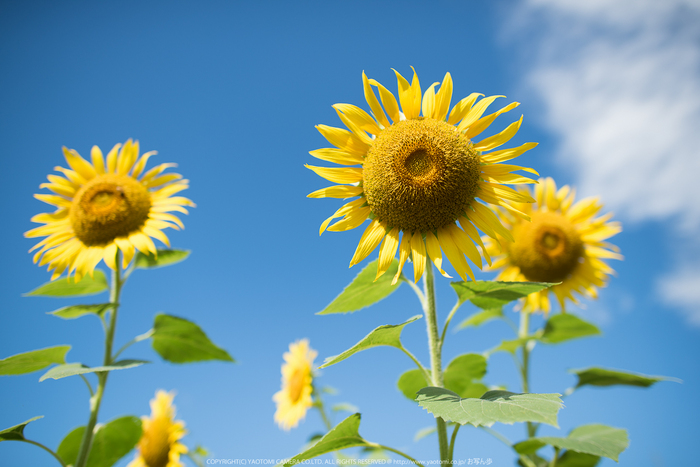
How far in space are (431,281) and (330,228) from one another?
0.76 metres

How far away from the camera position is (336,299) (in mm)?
2996

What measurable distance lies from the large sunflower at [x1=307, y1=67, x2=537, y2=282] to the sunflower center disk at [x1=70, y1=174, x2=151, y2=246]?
265 cm

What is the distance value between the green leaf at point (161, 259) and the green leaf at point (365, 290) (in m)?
2.02

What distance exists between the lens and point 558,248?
5289 millimetres

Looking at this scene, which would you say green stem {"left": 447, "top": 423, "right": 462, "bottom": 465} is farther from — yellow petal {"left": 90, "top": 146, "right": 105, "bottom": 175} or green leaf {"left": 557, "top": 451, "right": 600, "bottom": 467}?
yellow petal {"left": 90, "top": 146, "right": 105, "bottom": 175}

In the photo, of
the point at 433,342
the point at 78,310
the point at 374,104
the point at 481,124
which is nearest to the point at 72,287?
the point at 78,310

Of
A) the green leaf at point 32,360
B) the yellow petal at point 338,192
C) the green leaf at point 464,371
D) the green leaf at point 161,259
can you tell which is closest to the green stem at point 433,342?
the green leaf at point 464,371

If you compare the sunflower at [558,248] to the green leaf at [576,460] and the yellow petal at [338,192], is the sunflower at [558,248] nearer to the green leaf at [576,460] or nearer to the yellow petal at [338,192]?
the green leaf at [576,460]

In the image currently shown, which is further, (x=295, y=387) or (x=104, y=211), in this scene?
(x=295, y=387)

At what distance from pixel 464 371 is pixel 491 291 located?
2.86 ft

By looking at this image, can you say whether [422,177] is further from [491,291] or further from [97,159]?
[97,159]

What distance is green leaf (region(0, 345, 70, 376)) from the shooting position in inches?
132

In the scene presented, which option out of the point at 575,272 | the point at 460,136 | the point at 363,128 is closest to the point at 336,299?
the point at 363,128

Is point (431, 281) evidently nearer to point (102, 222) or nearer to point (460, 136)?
point (460, 136)
